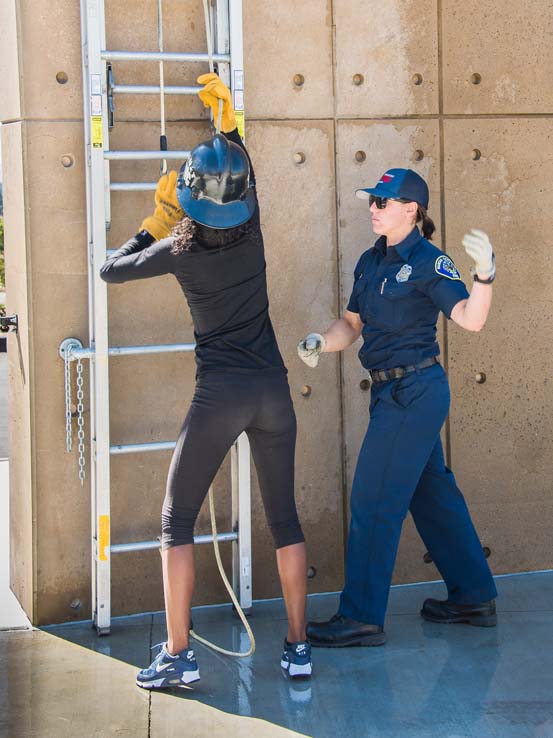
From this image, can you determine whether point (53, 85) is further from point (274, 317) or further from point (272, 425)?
point (272, 425)

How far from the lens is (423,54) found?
4992mm

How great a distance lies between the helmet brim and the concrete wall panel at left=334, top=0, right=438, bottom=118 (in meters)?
1.38

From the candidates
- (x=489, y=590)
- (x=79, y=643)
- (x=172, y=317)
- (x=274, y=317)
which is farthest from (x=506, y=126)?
(x=79, y=643)

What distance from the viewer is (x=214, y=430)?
12.8 feet

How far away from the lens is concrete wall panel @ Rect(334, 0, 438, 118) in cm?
489

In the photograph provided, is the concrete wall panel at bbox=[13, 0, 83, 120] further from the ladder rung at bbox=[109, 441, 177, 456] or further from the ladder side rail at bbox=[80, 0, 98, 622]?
the ladder rung at bbox=[109, 441, 177, 456]

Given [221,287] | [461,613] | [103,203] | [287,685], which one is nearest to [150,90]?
[103,203]

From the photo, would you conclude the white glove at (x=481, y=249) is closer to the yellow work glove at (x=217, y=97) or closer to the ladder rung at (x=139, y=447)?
the yellow work glove at (x=217, y=97)

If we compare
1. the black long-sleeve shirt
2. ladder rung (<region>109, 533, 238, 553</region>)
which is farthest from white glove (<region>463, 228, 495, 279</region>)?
ladder rung (<region>109, 533, 238, 553</region>)

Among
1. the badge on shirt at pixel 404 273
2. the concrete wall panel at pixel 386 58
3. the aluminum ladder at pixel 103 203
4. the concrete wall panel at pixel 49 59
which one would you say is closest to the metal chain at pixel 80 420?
the aluminum ladder at pixel 103 203

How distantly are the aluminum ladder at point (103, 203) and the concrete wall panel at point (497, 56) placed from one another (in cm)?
111

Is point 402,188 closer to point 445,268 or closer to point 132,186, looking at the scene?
point 445,268

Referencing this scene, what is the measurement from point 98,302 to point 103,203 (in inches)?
16.4

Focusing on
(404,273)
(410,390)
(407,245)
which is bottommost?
(410,390)
